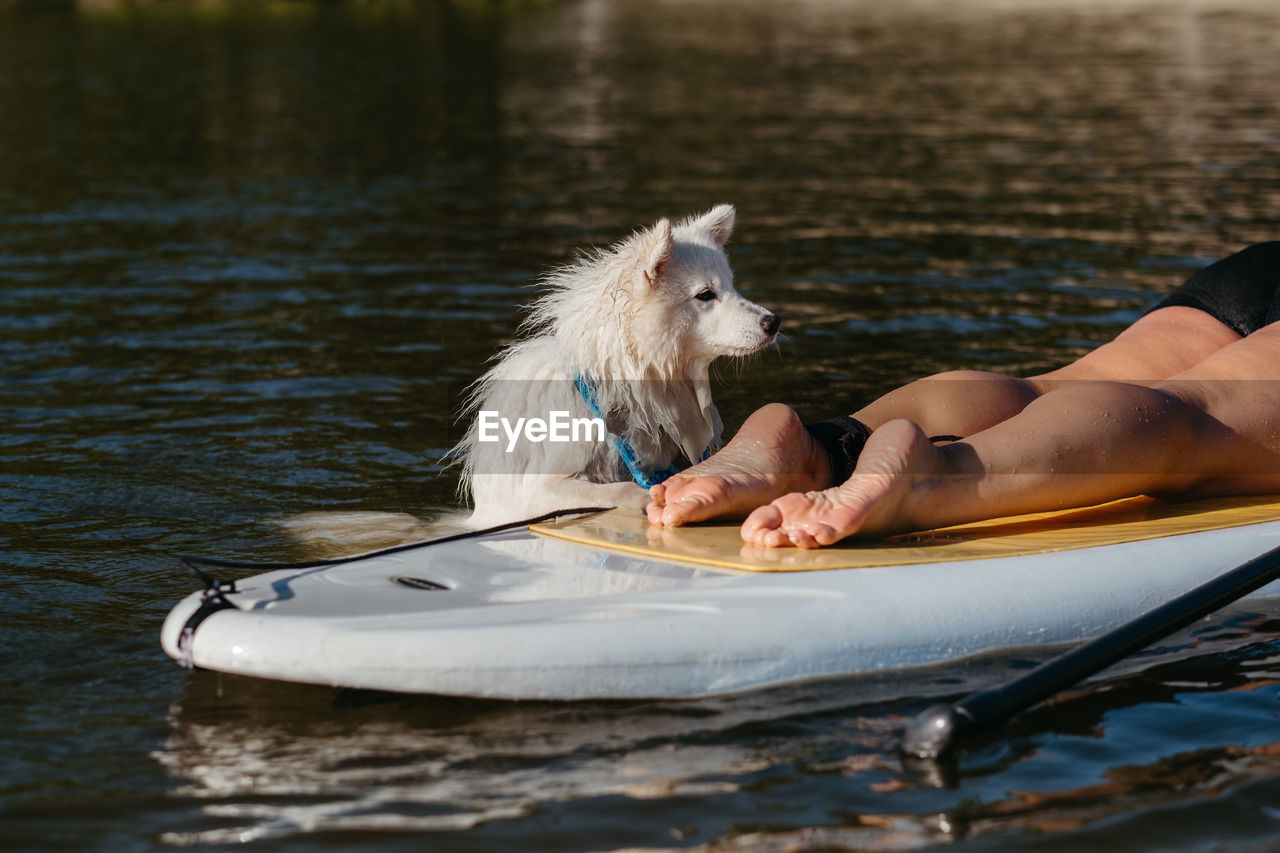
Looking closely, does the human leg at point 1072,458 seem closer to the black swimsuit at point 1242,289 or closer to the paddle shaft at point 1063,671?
the black swimsuit at point 1242,289

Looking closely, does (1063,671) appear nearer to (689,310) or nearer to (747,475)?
(747,475)

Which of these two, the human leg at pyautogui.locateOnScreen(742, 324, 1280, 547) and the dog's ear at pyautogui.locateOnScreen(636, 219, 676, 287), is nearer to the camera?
the human leg at pyautogui.locateOnScreen(742, 324, 1280, 547)

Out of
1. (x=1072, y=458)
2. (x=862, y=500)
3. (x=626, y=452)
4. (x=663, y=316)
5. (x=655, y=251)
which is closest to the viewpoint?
(x=862, y=500)

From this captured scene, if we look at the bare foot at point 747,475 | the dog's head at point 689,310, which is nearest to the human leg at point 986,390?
the bare foot at point 747,475

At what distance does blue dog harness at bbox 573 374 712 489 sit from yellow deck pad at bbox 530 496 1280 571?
0.26 metres

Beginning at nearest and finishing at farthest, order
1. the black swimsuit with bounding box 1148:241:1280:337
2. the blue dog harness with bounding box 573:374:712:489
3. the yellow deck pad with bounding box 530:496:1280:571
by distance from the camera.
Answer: the yellow deck pad with bounding box 530:496:1280:571 < the blue dog harness with bounding box 573:374:712:489 < the black swimsuit with bounding box 1148:241:1280:337

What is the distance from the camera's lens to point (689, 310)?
5.62m

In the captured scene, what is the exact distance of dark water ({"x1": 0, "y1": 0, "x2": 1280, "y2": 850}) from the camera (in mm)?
4137

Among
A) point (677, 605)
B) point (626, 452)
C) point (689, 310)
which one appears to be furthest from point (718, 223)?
point (677, 605)

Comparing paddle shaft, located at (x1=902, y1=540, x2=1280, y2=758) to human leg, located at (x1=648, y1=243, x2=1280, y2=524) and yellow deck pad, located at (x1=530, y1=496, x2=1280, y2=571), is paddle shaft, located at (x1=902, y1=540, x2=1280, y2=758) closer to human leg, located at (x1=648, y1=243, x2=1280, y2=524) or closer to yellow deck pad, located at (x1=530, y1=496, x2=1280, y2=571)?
yellow deck pad, located at (x1=530, y1=496, x2=1280, y2=571)

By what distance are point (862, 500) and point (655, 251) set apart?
4.12 feet

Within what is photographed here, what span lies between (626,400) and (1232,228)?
10.4 metres

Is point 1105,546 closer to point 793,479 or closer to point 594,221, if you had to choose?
point 793,479

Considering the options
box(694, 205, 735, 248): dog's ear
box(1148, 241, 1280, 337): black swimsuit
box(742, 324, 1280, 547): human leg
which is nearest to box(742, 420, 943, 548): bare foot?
box(742, 324, 1280, 547): human leg
